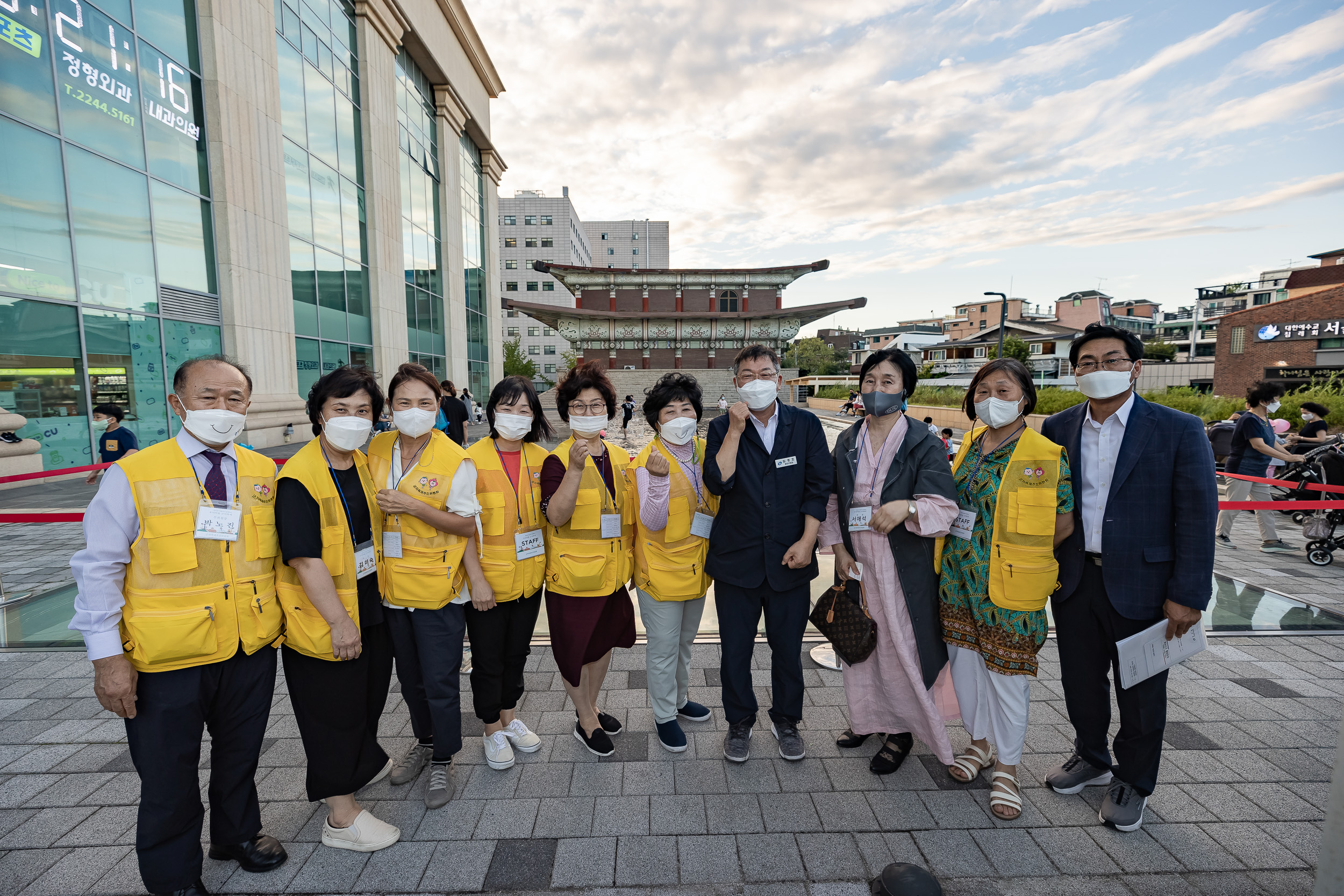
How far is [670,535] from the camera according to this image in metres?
2.88

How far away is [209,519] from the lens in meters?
1.96

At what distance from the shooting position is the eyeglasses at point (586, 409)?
9.02ft

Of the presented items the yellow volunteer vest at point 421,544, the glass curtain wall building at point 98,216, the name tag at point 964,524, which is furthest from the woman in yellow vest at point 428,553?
the glass curtain wall building at point 98,216

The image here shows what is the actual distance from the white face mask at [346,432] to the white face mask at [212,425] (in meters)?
0.31

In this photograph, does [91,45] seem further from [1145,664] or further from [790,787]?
[1145,664]

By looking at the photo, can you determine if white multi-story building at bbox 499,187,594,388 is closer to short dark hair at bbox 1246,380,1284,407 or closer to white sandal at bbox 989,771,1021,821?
short dark hair at bbox 1246,380,1284,407

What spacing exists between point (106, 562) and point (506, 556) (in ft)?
4.52

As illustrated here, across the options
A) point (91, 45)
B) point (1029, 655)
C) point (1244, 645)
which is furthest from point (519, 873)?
point (91, 45)

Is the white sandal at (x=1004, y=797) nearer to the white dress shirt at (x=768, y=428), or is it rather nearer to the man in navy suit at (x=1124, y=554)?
the man in navy suit at (x=1124, y=554)

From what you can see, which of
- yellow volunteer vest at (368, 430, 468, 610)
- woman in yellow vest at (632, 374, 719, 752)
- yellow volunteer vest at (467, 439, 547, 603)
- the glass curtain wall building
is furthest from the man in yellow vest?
the glass curtain wall building

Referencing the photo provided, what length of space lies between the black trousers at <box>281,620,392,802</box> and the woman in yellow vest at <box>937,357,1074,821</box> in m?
2.70

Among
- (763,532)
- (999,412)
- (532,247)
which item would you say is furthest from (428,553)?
(532,247)

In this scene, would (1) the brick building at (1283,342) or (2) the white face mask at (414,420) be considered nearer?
(2) the white face mask at (414,420)

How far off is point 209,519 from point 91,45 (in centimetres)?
1324
